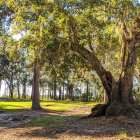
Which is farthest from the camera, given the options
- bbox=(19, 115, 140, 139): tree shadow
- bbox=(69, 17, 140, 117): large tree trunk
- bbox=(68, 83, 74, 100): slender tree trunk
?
bbox=(68, 83, 74, 100): slender tree trunk

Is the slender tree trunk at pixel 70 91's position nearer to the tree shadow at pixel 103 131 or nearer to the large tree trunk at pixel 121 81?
the large tree trunk at pixel 121 81

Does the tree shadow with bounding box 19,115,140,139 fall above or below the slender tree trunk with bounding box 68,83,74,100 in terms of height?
below

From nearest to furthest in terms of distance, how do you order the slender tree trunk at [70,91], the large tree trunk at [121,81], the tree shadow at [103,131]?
the tree shadow at [103,131]
the large tree trunk at [121,81]
the slender tree trunk at [70,91]

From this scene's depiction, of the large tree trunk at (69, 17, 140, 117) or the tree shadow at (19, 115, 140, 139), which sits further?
the large tree trunk at (69, 17, 140, 117)

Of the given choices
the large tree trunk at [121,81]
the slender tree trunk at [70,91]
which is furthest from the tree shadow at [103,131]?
the slender tree trunk at [70,91]

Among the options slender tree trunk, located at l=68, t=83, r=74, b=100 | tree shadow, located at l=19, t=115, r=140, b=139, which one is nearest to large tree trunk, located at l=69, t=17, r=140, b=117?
tree shadow, located at l=19, t=115, r=140, b=139

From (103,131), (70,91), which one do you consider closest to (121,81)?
(103,131)

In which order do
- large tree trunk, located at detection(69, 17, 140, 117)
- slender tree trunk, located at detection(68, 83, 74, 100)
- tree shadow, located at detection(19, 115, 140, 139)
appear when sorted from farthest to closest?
slender tree trunk, located at detection(68, 83, 74, 100) < large tree trunk, located at detection(69, 17, 140, 117) < tree shadow, located at detection(19, 115, 140, 139)

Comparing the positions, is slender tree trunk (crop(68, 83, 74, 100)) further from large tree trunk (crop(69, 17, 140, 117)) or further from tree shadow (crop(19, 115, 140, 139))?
tree shadow (crop(19, 115, 140, 139))

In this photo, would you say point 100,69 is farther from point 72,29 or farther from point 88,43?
point 72,29

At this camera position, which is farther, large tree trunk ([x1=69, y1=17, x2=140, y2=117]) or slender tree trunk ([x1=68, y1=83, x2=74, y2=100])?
slender tree trunk ([x1=68, y1=83, x2=74, y2=100])

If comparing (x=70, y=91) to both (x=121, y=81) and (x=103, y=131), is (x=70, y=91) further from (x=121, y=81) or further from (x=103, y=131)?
(x=103, y=131)

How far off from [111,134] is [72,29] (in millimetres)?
6587

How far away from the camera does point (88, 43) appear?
1941 centimetres
